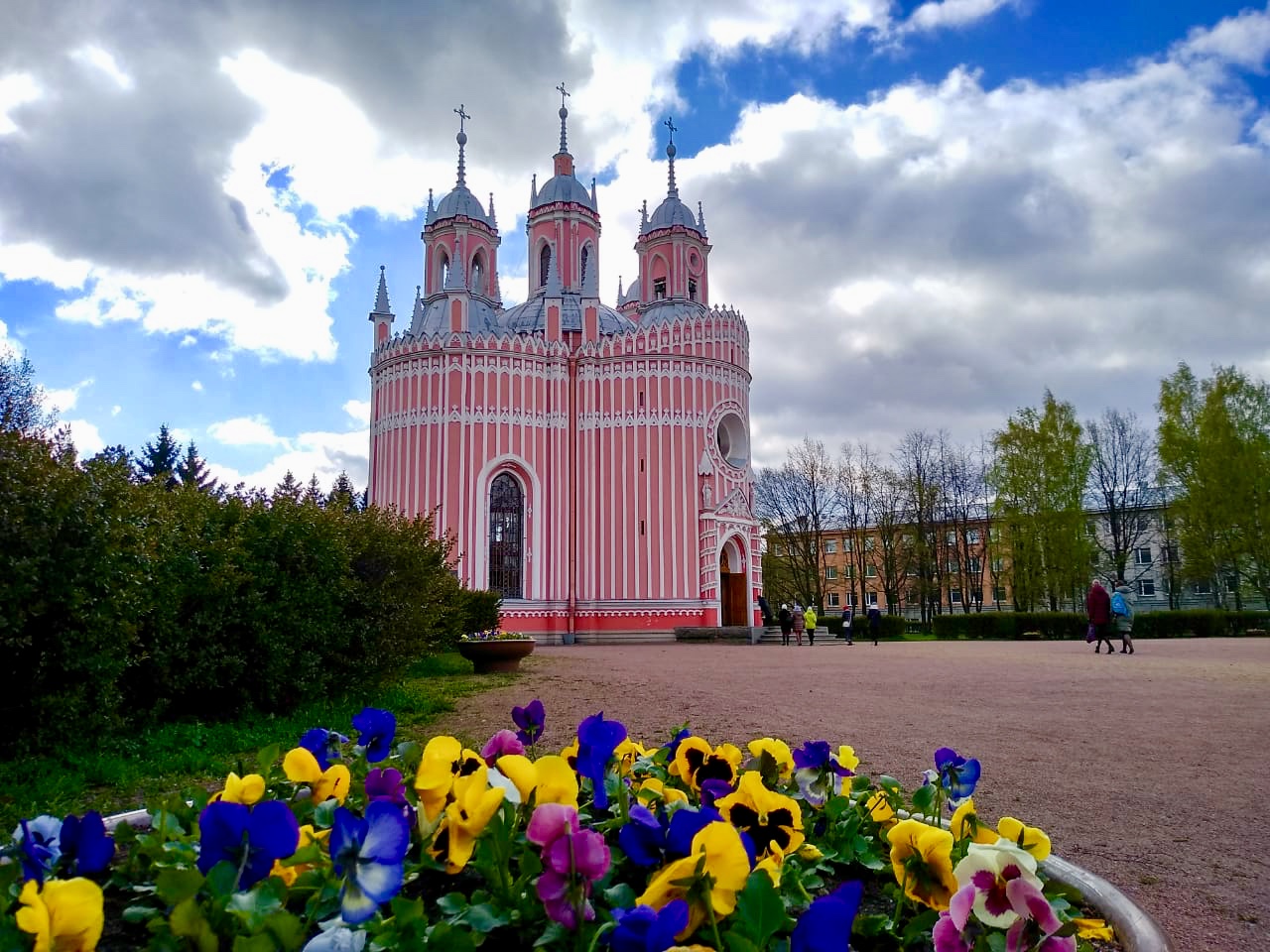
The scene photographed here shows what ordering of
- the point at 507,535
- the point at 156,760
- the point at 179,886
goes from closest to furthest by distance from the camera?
the point at 179,886 < the point at 156,760 < the point at 507,535

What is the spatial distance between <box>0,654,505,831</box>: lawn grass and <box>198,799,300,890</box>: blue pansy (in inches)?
92.0

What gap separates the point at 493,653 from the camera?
1359cm

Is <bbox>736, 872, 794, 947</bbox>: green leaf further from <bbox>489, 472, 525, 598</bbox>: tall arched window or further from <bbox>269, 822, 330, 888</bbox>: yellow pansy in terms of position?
<bbox>489, 472, 525, 598</bbox>: tall arched window

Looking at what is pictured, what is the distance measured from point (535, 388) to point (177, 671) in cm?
2273

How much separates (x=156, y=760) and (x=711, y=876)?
18.5ft

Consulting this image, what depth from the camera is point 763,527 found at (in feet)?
147

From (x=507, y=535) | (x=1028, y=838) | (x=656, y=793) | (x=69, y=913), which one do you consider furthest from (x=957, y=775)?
(x=507, y=535)

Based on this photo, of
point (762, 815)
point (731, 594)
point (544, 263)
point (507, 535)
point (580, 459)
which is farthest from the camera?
point (544, 263)

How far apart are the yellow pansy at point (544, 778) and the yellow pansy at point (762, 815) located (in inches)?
16.9

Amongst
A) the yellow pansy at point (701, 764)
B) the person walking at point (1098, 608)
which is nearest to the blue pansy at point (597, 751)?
the yellow pansy at point (701, 764)

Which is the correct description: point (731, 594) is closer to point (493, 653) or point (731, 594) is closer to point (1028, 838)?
point (493, 653)

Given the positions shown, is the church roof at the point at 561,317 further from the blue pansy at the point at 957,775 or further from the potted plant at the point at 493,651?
the blue pansy at the point at 957,775

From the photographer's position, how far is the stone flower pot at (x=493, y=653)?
13.5m

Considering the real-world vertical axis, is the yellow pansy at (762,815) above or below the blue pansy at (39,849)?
below
